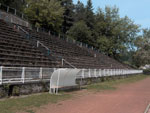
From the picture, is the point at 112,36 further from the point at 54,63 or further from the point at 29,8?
the point at 54,63

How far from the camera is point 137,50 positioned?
6022 centimetres

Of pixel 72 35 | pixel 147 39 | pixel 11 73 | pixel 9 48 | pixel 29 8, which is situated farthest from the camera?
pixel 147 39

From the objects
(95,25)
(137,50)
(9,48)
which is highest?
(95,25)

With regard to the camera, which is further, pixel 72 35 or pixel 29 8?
pixel 72 35

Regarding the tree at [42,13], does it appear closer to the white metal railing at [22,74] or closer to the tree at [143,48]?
the tree at [143,48]

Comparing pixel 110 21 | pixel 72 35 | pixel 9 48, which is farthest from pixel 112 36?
pixel 9 48

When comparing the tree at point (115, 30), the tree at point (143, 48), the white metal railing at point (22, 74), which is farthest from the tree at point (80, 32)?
the white metal railing at point (22, 74)

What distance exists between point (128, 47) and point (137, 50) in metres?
3.54

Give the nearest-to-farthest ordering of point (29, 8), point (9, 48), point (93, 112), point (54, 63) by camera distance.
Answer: point (93, 112) → point (9, 48) → point (54, 63) → point (29, 8)

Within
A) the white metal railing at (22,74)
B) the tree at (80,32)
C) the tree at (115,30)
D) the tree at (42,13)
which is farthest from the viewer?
the tree at (115,30)

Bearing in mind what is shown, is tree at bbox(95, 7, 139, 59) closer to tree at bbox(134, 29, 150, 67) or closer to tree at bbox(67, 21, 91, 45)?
tree at bbox(134, 29, 150, 67)

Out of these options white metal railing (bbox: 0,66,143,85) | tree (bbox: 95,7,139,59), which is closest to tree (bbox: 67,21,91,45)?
tree (bbox: 95,7,139,59)

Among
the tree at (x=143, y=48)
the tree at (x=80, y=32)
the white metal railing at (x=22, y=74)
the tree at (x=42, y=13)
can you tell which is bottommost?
the white metal railing at (x=22, y=74)

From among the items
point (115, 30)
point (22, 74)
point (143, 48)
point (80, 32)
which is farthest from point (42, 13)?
point (22, 74)
